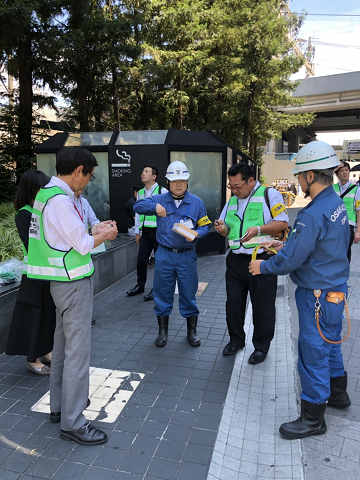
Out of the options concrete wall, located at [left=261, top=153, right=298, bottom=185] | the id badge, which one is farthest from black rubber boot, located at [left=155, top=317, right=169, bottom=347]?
concrete wall, located at [left=261, top=153, right=298, bottom=185]

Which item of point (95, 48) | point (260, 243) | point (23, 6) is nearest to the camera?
point (260, 243)

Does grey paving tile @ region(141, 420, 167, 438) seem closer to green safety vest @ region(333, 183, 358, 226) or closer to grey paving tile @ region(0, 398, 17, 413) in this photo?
grey paving tile @ region(0, 398, 17, 413)

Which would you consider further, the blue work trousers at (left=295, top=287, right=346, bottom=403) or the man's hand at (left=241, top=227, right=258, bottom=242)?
the man's hand at (left=241, top=227, right=258, bottom=242)

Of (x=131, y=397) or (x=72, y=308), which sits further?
(x=131, y=397)

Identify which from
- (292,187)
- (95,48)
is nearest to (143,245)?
(95,48)

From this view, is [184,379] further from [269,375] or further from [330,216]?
[330,216]

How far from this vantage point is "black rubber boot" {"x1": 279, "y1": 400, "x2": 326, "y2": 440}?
2744mm

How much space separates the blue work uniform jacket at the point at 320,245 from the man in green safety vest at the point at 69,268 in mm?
1233

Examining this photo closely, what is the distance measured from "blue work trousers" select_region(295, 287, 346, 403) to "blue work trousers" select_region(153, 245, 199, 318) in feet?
5.35

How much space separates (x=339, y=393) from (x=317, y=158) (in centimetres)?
182

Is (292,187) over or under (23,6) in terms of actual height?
under

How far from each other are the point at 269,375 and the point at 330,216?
5.99 feet

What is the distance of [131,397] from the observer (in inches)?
129

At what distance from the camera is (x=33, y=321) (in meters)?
3.43
